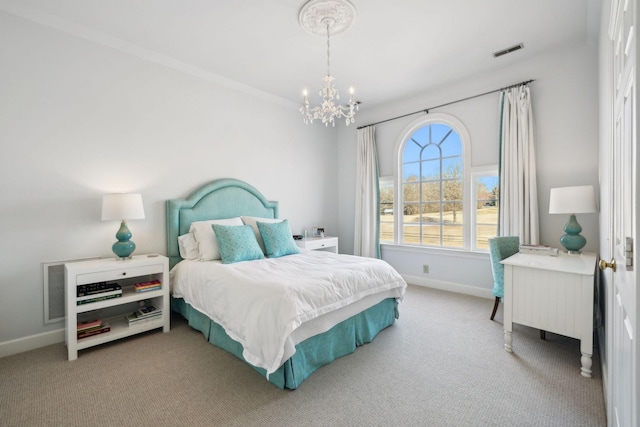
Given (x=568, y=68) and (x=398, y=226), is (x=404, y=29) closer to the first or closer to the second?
(x=568, y=68)

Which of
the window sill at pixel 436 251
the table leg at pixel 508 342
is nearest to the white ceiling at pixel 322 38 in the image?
the window sill at pixel 436 251

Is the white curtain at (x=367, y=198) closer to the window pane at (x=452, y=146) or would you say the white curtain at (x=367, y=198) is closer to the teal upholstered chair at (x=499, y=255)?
the window pane at (x=452, y=146)

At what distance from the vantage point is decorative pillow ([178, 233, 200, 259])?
312 cm

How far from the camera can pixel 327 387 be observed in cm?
190

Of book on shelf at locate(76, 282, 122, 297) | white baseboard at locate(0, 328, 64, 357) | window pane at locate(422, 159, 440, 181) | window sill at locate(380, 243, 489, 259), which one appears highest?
window pane at locate(422, 159, 440, 181)

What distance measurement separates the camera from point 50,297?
2.57 m

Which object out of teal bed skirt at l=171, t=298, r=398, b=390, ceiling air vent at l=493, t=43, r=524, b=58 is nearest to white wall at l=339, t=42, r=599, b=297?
ceiling air vent at l=493, t=43, r=524, b=58

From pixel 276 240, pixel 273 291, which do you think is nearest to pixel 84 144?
pixel 276 240

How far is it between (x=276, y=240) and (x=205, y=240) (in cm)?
76

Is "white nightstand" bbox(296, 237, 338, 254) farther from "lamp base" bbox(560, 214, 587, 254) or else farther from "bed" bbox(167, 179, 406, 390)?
"lamp base" bbox(560, 214, 587, 254)

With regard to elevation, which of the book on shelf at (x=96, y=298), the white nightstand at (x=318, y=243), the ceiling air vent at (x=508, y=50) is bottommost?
the book on shelf at (x=96, y=298)

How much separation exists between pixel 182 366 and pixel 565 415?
2.51 meters

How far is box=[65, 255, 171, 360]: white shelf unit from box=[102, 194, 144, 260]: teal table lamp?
11 centimetres

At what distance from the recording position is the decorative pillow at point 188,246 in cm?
312
